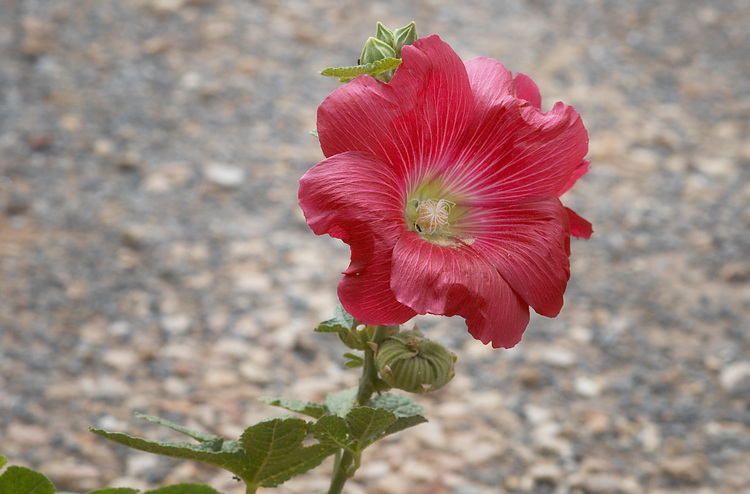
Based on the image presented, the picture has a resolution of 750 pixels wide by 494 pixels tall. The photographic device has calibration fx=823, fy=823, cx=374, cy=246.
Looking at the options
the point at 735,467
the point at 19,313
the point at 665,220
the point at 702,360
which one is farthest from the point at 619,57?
the point at 19,313

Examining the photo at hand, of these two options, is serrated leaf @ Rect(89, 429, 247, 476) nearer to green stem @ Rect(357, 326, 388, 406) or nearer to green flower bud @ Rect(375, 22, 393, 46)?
green stem @ Rect(357, 326, 388, 406)

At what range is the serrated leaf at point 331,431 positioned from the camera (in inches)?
29.5

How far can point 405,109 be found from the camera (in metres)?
0.72

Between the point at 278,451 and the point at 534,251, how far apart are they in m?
0.32

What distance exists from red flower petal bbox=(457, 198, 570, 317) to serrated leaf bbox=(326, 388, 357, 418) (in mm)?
229

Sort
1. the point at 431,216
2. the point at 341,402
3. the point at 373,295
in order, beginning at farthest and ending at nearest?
the point at 341,402 < the point at 431,216 < the point at 373,295

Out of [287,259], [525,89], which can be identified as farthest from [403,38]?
[287,259]

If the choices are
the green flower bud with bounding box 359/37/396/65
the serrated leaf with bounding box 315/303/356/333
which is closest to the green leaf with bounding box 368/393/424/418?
the serrated leaf with bounding box 315/303/356/333

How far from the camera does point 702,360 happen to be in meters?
2.05

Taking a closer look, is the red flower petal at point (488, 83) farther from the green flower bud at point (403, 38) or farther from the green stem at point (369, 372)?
the green stem at point (369, 372)

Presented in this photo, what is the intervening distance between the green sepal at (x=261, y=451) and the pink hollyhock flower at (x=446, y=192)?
171mm

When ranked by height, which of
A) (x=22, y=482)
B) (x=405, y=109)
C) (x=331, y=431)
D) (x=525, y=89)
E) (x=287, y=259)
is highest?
(x=287, y=259)

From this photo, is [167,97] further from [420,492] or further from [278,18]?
[420,492]

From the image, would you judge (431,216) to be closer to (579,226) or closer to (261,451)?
(579,226)
